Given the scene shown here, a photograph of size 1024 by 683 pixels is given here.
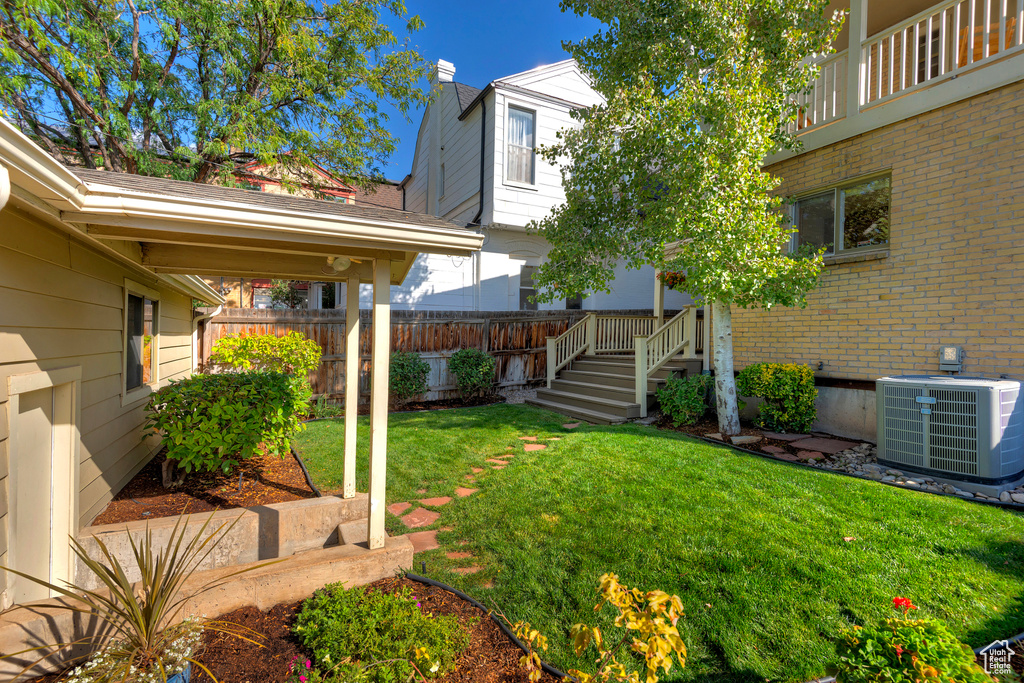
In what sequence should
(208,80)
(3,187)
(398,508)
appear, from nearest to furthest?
(3,187) < (398,508) < (208,80)

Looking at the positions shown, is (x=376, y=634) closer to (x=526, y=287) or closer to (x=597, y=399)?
(x=597, y=399)

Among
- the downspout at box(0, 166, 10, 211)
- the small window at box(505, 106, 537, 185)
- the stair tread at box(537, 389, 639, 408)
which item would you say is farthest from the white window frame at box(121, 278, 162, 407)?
the small window at box(505, 106, 537, 185)

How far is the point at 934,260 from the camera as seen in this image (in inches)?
229

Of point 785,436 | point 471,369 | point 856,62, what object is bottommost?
point 785,436

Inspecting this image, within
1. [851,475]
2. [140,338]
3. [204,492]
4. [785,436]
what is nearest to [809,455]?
[851,475]

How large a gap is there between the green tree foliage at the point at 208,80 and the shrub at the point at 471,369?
17.9 feet

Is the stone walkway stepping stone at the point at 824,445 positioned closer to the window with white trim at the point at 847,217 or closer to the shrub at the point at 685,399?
the shrub at the point at 685,399

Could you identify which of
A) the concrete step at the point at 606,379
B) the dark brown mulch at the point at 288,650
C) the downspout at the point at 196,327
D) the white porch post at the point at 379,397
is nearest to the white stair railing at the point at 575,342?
the concrete step at the point at 606,379

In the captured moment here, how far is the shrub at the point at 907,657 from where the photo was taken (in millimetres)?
1665

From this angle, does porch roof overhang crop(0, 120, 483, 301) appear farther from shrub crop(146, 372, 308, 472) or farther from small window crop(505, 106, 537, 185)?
small window crop(505, 106, 537, 185)

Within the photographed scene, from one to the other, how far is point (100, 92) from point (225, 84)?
90.7 inches

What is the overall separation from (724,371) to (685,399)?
2.92 ft

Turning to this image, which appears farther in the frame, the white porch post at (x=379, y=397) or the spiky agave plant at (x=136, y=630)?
the white porch post at (x=379, y=397)

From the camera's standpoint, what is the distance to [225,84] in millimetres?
10148
